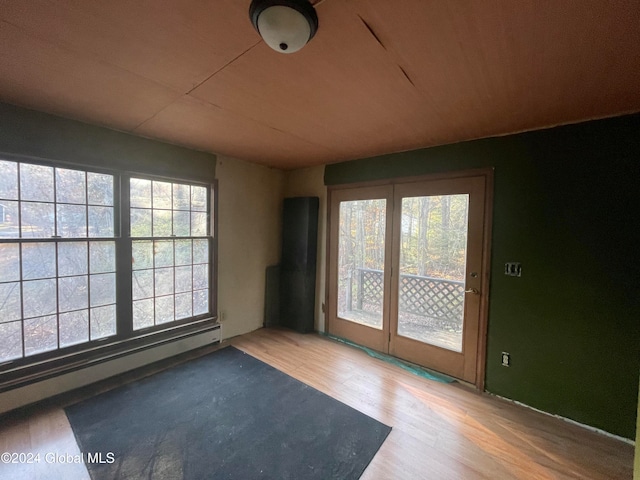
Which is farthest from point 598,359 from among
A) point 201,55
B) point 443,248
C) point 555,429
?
point 201,55

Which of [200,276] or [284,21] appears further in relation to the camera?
[200,276]

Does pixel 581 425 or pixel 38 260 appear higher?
pixel 38 260

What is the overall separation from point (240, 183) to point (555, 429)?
3.91 meters

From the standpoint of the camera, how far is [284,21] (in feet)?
3.29

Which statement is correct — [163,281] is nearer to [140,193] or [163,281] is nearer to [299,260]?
[140,193]

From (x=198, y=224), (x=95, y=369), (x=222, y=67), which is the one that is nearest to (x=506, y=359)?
(x=222, y=67)

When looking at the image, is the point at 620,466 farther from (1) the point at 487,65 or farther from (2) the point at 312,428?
(1) the point at 487,65

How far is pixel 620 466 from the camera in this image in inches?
65.3

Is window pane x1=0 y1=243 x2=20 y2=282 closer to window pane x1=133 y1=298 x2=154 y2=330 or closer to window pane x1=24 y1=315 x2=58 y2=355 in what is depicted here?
window pane x1=24 y1=315 x2=58 y2=355

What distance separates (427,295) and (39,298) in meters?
3.54

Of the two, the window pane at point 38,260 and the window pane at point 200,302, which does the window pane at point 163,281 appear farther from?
the window pane at point 38,260

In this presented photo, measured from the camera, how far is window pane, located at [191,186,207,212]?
3.11m

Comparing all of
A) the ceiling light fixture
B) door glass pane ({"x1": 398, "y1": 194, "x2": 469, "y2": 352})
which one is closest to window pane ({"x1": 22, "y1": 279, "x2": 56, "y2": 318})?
the ceiling light fixture

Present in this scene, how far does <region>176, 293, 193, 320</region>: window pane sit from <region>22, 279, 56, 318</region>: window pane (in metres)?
1.03
